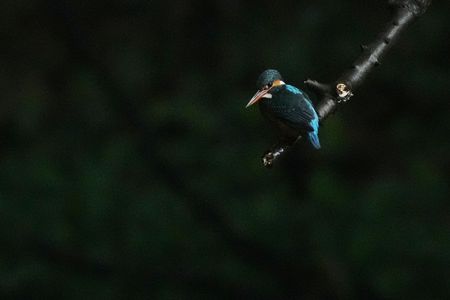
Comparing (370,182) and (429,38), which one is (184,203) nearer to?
(370,182)

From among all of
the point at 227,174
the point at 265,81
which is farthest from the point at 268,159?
the point at 227,174

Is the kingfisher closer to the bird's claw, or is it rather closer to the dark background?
the bird's claw

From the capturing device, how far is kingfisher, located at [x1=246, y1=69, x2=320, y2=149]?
714 mm

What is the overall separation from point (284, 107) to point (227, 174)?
2.54m

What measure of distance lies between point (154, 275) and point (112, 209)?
12.0 inches

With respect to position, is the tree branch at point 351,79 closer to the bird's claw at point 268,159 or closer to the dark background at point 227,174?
the bird's claw at point 268,159

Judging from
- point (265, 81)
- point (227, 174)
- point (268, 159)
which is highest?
point (227, 174)

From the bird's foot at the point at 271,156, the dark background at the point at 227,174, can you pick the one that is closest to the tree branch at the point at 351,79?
the bird's foot at the point at 271,156

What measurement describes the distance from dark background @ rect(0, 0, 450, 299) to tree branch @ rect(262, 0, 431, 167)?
200 centimetres

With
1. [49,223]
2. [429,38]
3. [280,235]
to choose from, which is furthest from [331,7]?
[49,223]

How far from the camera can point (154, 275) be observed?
10.5ft

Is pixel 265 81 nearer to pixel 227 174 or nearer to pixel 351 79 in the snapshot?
pixel 351 79

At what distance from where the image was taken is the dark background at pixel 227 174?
9.78ft

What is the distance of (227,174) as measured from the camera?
3297 mm
